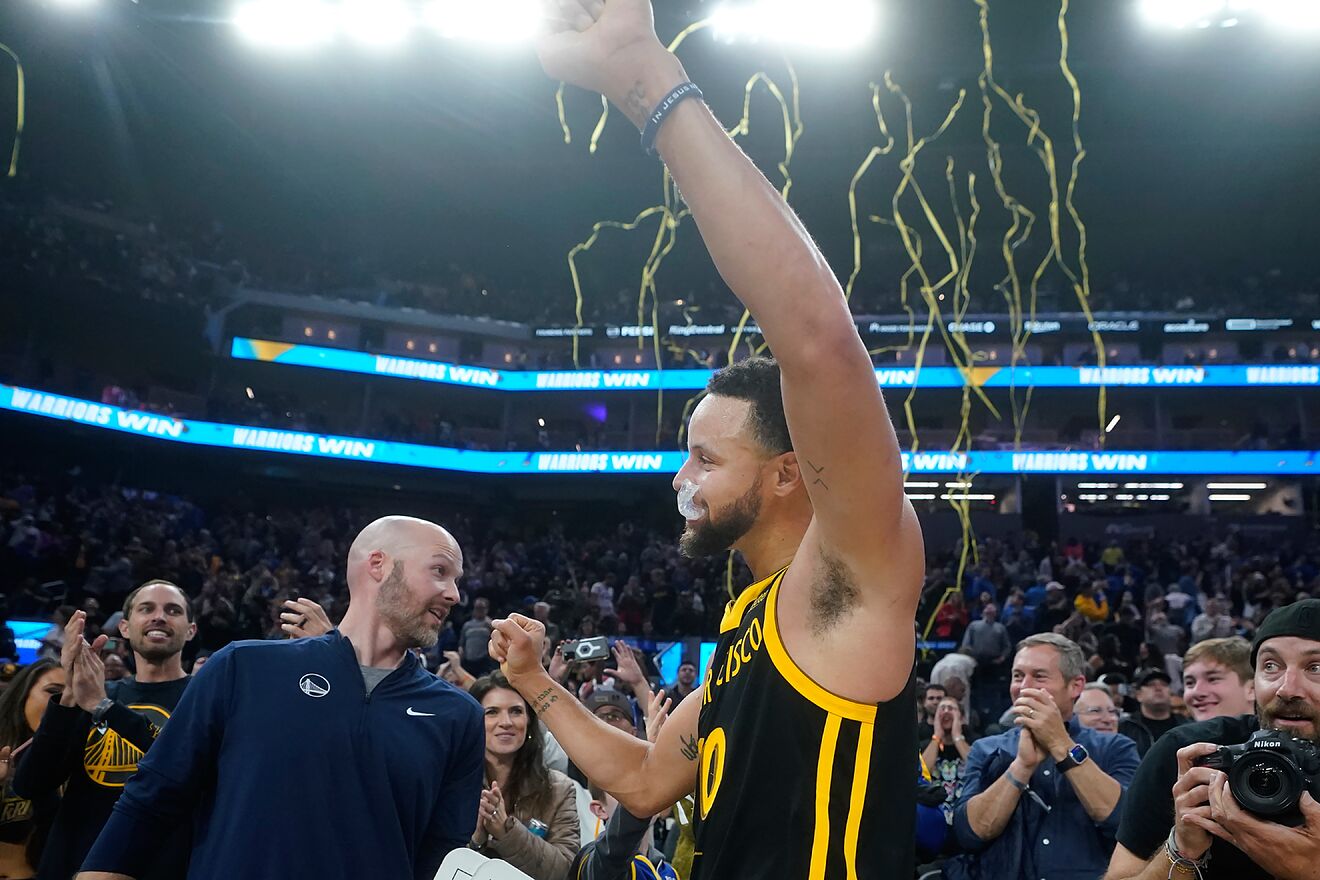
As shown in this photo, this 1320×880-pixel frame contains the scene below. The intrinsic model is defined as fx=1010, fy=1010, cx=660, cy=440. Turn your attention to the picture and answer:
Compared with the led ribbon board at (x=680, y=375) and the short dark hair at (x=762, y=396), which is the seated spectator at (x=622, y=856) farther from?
the led ribbon board at (x=680, y=375)

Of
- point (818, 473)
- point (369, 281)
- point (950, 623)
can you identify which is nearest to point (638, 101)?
point (818, 473)

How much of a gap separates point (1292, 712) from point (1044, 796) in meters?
1.81

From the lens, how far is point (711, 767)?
61.8 inches

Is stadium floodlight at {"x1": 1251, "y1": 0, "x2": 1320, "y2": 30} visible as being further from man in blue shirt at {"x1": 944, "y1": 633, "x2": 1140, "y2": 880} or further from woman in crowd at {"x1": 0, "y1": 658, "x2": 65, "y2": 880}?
woman in crowd at {"x1": 0, "y1": 658, "x2": 65, "y2": 880}

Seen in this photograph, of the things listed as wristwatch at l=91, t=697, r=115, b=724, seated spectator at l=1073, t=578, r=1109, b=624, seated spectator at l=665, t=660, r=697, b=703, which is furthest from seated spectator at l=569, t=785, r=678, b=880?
seated spectator at l=1073, t=578, r=1109, b=624

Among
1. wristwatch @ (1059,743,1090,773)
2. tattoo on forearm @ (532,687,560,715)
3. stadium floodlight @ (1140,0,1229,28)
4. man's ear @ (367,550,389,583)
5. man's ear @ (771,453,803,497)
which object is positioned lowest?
wristwatch @ (1059,743,1090,773)

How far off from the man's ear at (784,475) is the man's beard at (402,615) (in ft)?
5.25

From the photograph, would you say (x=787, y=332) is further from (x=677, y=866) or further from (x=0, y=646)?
(x=0, y=646)

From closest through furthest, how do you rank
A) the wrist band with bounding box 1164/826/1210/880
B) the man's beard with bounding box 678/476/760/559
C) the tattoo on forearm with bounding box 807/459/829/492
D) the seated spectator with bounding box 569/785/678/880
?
1. the tattoo on forearm with bounding box 807/459/829/492
2. the man's beard with bounding box 678/476/760/559
3. the wrist band with bounding box 1164/826/1210/880
4. the seated spectator with bounding box 569/785/678/880

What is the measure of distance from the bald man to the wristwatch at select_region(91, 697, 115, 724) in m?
1.02

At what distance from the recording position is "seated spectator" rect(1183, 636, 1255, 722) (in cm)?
392

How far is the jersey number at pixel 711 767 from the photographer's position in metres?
1.54

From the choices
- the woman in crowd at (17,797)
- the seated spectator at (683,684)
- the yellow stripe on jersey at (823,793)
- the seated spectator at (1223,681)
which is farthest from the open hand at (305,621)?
the seated spectator at (683,684)

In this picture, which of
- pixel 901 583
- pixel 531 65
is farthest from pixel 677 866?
pixel 531 65
